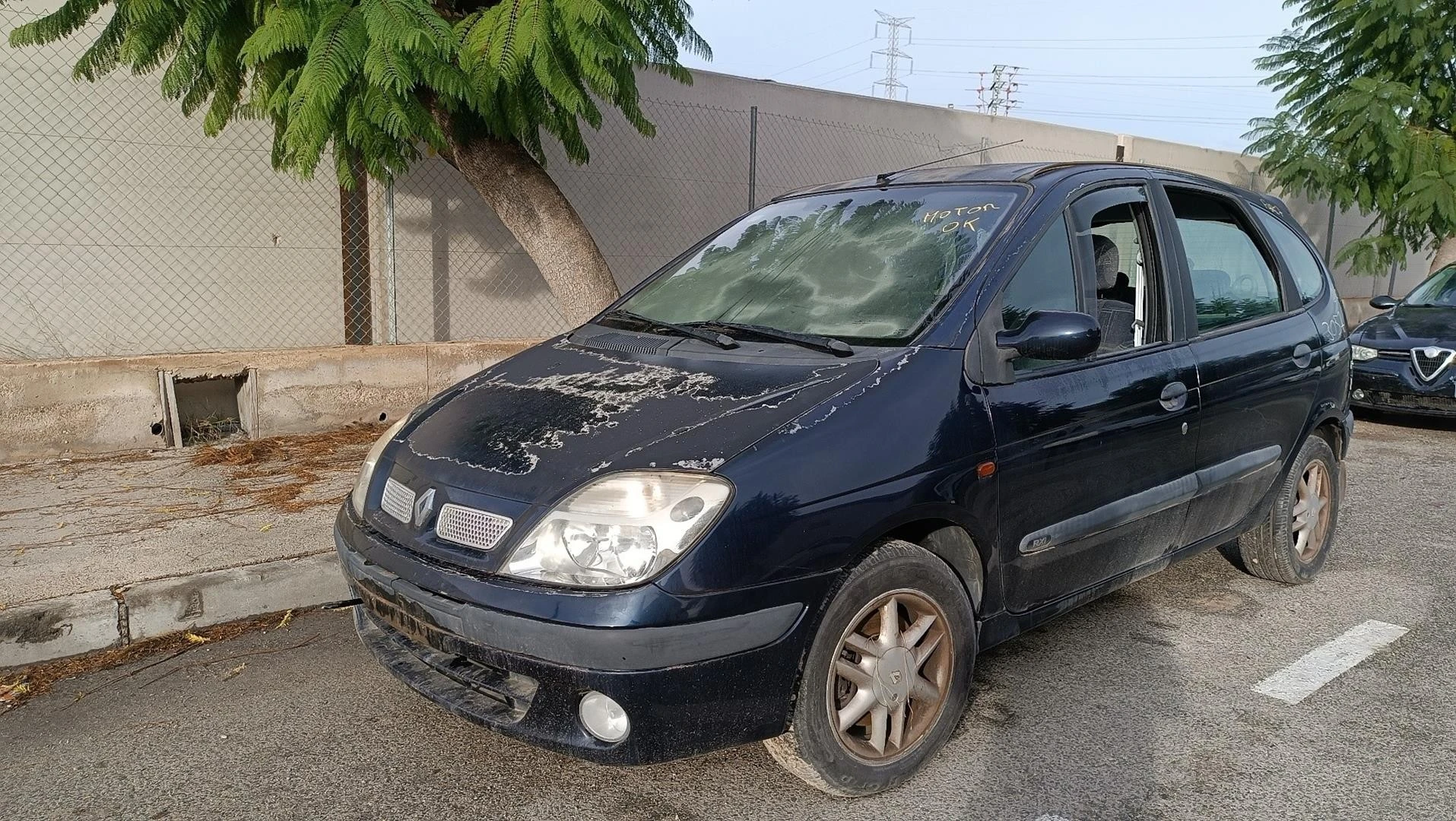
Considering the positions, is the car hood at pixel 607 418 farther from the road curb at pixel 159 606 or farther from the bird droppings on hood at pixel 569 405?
the road curb at pixel 159 606

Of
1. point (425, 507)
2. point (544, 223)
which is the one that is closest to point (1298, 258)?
point (425, 507)

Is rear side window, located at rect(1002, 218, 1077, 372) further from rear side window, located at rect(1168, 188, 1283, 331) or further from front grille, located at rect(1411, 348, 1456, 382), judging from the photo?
front grille, located at rect(1411, 348, 1456, 382)

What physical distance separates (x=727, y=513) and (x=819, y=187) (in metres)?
2.19

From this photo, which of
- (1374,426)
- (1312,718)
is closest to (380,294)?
(1312,718)

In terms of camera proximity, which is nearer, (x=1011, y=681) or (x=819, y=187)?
Answer: (x=1011, y=681)

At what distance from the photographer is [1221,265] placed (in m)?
4.23

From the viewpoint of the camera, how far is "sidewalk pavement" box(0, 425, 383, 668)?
13.4 feet

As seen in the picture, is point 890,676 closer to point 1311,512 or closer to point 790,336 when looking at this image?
point 790,336

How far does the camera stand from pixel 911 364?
9.82ft

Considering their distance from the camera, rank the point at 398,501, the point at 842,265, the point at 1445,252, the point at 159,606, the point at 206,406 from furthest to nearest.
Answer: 1. the point at 1445,252
2. the point at 206,406
3. the point at 159,606
4. the point at 842,265
5. the point at 398,501

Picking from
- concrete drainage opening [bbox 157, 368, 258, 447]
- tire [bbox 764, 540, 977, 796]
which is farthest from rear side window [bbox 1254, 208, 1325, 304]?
concrete drainage opening [bbox 157, 368, 258, 447]

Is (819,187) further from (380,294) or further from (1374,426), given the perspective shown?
(1374,426)

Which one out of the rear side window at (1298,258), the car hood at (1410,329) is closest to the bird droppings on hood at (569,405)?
Answer: the rear side window at (1298,258)

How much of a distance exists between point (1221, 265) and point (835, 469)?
7.80ft
